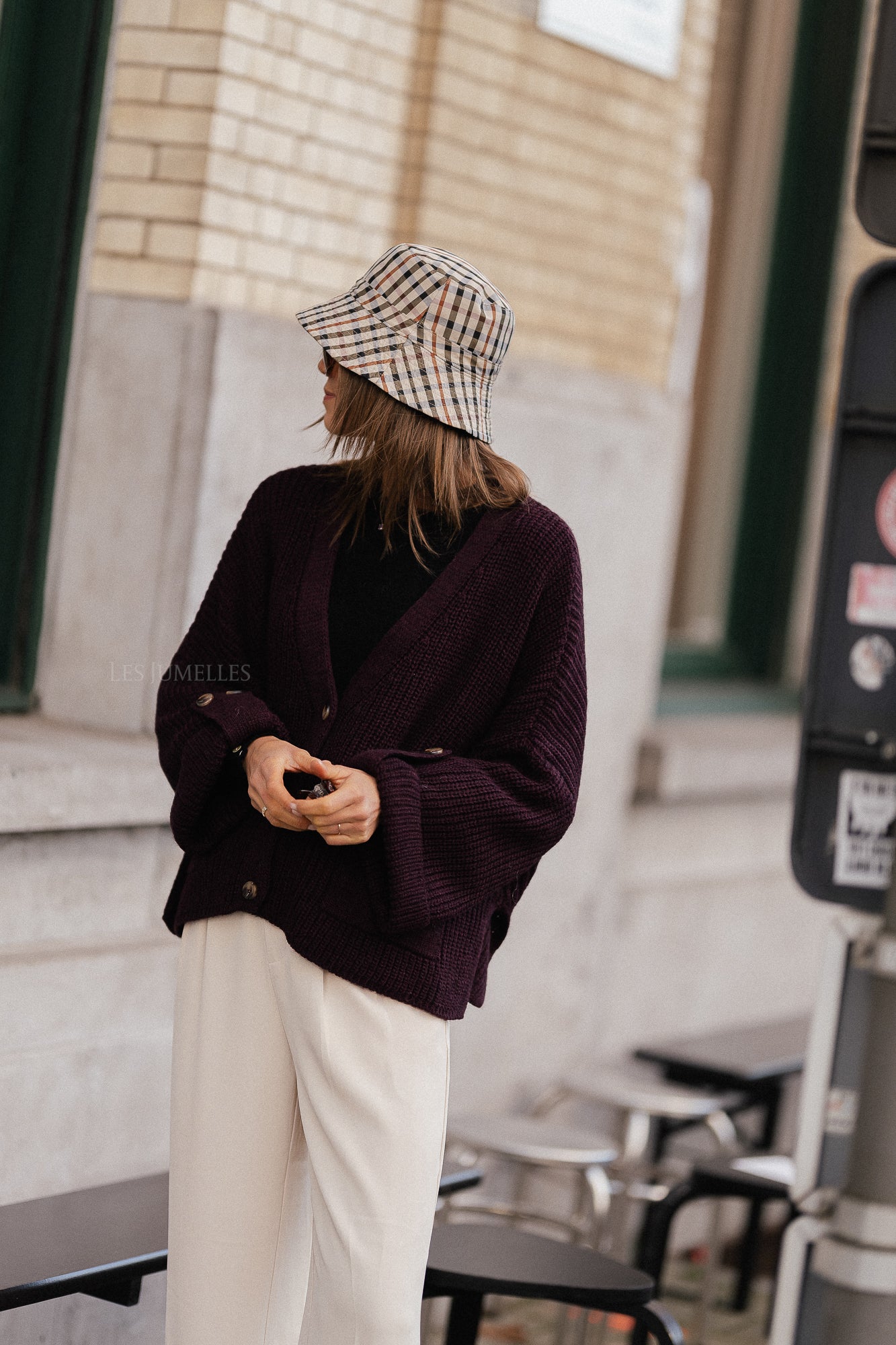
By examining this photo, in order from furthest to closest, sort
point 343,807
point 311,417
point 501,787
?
Answer: point 311,417, point 501,787, point 343,807

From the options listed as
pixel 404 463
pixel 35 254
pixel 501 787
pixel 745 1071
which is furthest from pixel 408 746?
pixel 745 1071

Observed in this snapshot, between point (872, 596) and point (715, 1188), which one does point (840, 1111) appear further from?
point (715, 1188)

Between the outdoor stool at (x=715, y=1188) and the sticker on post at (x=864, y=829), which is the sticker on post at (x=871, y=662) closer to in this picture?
the sticker on post at (x=864, y=829)

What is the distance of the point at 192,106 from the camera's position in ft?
13.1

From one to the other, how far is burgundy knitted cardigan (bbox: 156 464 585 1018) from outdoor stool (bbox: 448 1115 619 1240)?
171 cm

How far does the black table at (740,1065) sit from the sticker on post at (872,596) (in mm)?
2330

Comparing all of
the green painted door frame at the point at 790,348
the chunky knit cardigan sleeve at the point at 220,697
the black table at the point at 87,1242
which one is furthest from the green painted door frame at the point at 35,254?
the green painted door frame at the point at 790,348

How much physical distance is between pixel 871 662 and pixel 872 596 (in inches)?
4.7

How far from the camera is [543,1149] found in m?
4.35

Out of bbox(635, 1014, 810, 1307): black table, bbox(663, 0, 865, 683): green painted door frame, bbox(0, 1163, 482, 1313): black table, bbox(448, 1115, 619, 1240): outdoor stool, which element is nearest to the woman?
bbox(0, 1163, 482, 1313): black table

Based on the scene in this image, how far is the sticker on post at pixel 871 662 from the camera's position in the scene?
326cm

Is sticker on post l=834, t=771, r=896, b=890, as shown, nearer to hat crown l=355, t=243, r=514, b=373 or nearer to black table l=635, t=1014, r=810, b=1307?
hat crown l=355, t=243, r=514, b=373

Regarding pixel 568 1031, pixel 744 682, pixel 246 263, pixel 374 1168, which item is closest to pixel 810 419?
pixel 744 682

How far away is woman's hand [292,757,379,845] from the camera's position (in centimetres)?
247
